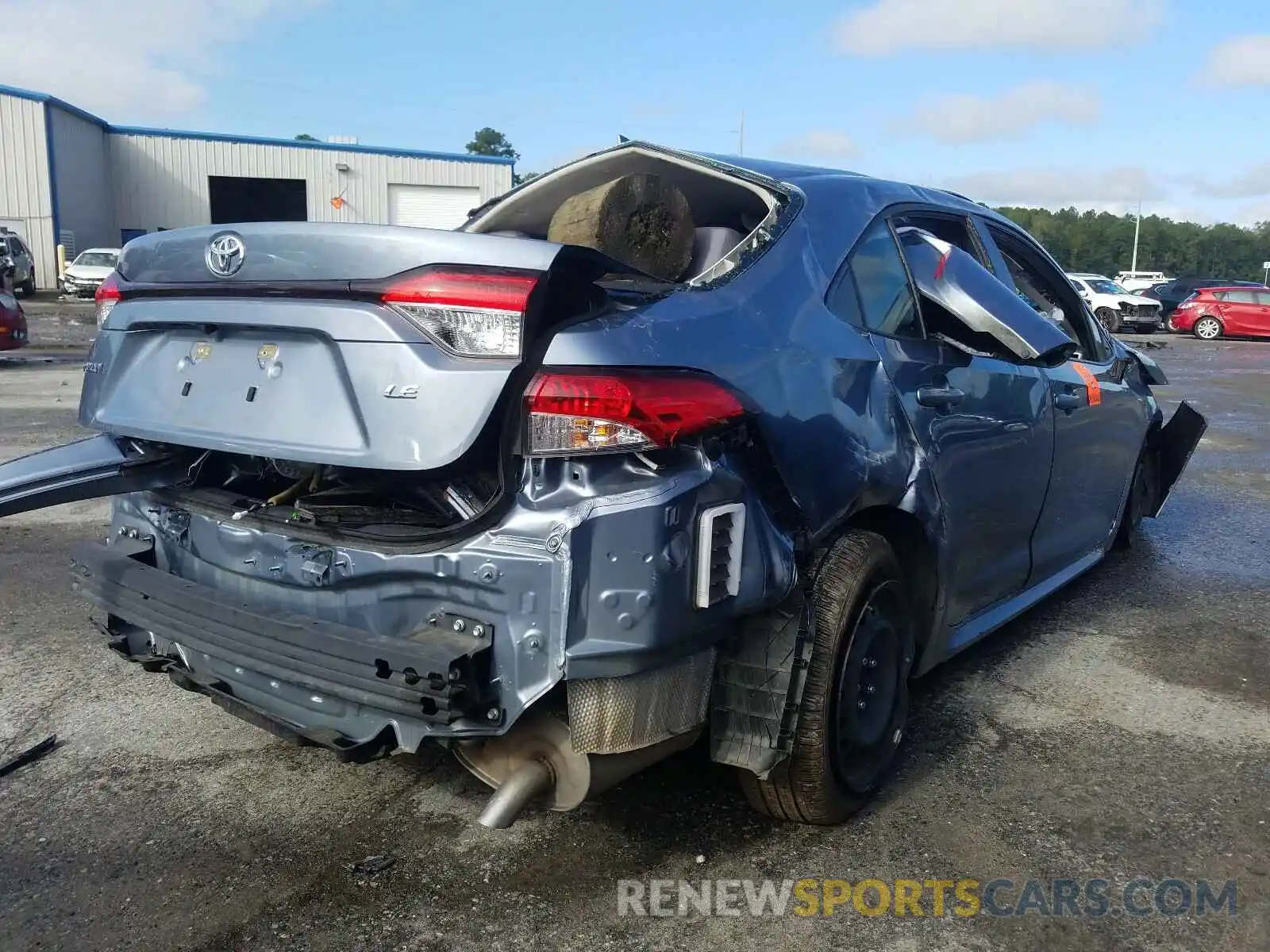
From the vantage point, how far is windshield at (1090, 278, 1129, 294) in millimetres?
31141

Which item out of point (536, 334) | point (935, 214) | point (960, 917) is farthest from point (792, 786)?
point (935, 214)

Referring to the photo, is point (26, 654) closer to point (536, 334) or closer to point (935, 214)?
point (536, 334)

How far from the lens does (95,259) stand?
29.4 metres

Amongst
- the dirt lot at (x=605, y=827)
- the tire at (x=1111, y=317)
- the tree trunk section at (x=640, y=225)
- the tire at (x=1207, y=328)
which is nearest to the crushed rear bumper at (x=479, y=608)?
the dirt lot at (x=605, y=827)

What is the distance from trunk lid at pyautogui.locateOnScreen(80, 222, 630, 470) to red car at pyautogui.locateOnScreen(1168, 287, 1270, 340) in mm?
29734

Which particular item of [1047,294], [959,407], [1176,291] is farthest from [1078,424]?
[1176,291]

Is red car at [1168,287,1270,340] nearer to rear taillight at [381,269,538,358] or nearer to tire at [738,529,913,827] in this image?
tire at [738,529,913,827]

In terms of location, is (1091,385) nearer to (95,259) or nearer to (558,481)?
(558,481)

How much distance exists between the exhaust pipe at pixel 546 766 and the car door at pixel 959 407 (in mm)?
1225

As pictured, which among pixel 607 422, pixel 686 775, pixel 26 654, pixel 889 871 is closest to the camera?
pixel 607 422

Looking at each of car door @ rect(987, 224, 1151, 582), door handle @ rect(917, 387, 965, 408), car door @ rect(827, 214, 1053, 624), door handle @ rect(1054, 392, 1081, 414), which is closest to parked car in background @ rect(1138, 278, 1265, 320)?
car door @ rect(987, 224, 1151, 582)

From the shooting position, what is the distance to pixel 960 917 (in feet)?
8.13

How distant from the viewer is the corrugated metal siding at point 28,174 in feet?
104

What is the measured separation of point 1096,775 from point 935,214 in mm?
1892
